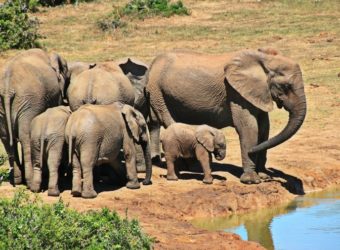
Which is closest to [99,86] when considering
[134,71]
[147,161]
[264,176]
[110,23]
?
[147,161]

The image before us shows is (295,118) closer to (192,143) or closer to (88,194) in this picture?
(192,143)

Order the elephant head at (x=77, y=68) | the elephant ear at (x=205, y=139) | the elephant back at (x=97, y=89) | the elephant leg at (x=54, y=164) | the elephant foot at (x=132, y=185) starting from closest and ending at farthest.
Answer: the elephant leg at (x=54, y=164) < the elephant foot at (x=132, y=185) < the elephant ear at (x=205, y=139) < the elephant back at (x=97, y=89) < the elephant head at (x=77, y=68)

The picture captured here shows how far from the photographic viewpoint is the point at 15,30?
90.5 feet

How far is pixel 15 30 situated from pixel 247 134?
14.1 meters

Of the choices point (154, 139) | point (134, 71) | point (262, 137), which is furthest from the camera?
point (134, 71)

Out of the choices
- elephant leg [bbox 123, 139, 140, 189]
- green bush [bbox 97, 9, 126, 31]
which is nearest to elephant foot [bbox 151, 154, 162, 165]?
elephant leg [bbox 123, 139, 140, 189]

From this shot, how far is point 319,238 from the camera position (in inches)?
492

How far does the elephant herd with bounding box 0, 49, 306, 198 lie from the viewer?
13.2 metres

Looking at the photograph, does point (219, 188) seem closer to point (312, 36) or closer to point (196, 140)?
point (196, 140)

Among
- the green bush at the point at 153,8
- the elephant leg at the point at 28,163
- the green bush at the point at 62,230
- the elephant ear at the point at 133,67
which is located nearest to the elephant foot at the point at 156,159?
the elephant ear at the point at 133,67

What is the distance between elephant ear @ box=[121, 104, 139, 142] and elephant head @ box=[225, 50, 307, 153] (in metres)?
1.79

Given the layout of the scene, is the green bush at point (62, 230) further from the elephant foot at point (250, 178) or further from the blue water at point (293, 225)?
the elephant foot at point (250, 178)

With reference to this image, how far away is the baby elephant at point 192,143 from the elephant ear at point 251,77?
0.74m

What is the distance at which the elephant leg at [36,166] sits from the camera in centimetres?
1327
